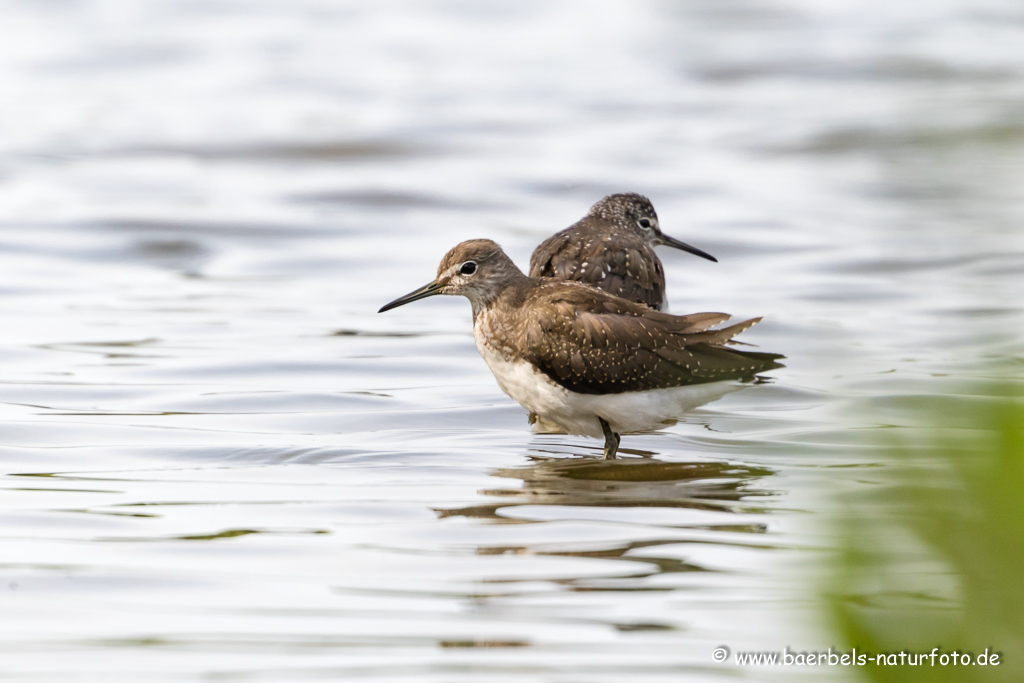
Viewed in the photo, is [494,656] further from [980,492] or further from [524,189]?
[524,189]

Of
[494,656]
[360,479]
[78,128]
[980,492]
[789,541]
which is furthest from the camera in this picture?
[78,128]

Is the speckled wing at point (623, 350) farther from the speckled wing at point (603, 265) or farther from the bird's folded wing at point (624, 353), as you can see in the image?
the speckled wing at point (603, 265)

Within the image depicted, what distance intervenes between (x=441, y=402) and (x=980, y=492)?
6350mm

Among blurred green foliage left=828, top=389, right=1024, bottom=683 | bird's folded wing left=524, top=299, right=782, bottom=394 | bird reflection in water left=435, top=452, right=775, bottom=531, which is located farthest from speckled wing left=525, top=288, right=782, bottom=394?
blurred green foliage left=828, top=389, right=1024, bottom=683

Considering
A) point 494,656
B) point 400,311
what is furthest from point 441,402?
point 494,656

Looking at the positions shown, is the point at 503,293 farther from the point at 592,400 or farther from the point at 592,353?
the point at 592,400

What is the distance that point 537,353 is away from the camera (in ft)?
21.2

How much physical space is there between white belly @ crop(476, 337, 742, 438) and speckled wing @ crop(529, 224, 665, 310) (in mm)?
1105

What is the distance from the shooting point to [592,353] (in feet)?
21.2

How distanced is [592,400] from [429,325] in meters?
3.74

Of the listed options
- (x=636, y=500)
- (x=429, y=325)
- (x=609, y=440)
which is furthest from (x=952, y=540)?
(x=429, y=325)

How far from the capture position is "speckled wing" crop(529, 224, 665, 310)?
769 centimetres

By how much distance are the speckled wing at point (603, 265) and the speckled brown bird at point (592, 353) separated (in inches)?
31.7

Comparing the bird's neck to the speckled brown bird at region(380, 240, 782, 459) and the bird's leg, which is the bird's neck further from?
the bird's leg
